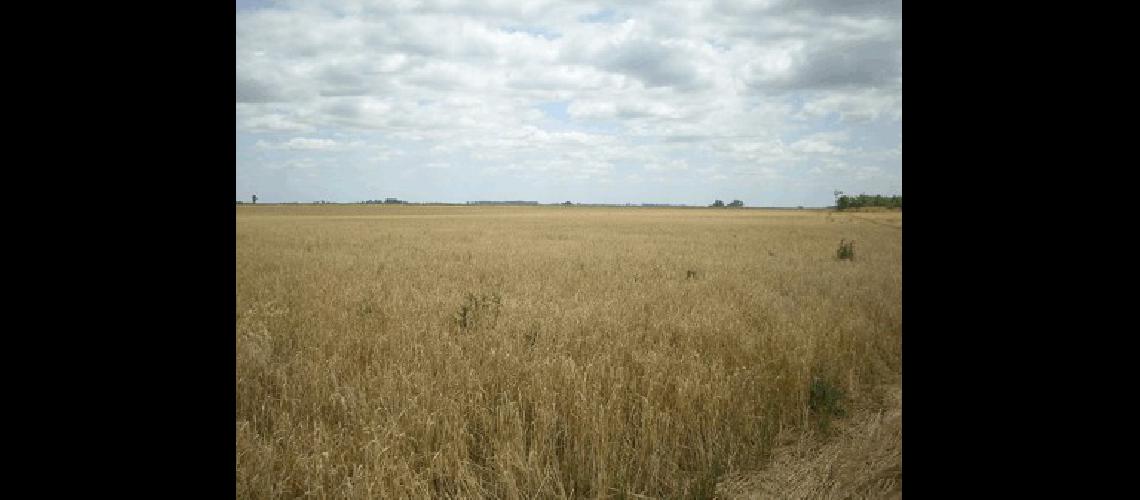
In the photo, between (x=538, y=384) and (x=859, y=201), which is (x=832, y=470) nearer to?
(x=538, y=384)

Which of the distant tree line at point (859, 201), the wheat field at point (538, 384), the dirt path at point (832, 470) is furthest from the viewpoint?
the distant tree line at point (859, 201)

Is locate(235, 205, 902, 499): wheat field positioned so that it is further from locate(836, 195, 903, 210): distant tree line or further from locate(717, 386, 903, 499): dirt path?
locate(836, 195, 903, 210): distant tree line

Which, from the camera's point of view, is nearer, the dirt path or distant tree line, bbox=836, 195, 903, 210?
the dirt path

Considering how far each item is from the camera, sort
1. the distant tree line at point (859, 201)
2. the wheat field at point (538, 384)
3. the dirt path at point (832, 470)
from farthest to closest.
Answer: the distant tree line at point (859, 201) → the wheat field at point (538, 384) → the dirt path at point (832, 470)

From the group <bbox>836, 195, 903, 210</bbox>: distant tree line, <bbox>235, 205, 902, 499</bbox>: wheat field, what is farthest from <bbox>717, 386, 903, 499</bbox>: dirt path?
<bbox>836, 195, 903, 210</bbox>: distant tree line

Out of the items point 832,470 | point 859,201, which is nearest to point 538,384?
point 832,470

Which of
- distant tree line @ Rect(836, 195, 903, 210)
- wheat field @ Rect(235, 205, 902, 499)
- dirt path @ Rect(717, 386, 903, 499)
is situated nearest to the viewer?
dirt path @ Rect(717, 386, 903, 499)

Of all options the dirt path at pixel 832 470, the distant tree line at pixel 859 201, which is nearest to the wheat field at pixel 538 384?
the dirt path at pixel 832 470

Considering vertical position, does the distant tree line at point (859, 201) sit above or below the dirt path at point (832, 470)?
above

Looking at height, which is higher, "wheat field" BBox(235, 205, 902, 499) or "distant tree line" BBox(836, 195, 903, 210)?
"distant tree line" BBox(836, 195, 903, 210)

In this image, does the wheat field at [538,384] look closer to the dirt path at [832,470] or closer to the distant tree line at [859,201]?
the dirt path at [832,470]
